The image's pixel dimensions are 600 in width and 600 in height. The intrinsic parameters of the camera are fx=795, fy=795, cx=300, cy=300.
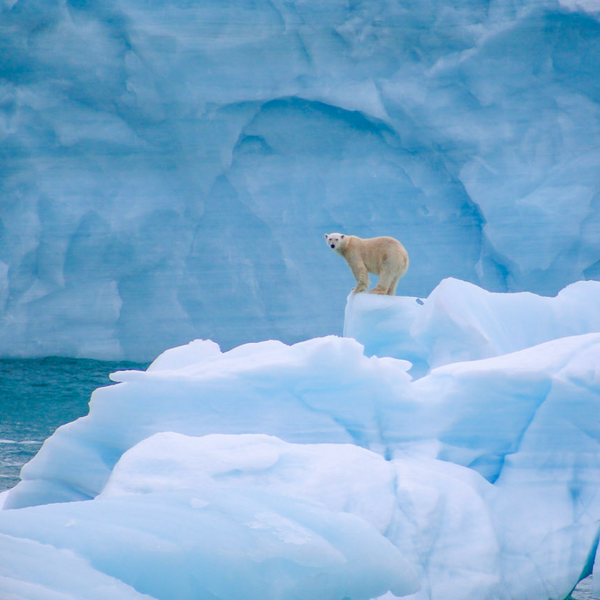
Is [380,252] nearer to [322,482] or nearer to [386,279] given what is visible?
[386,279]

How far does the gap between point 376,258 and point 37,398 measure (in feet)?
9.48

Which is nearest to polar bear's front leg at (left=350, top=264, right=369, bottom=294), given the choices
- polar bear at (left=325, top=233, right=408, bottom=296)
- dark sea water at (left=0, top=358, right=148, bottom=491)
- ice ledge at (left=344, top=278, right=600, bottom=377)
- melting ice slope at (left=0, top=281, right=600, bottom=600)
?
polar bear at (left=325, top=233, right=408, bottom=296)

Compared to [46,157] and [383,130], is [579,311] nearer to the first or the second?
[383,130]

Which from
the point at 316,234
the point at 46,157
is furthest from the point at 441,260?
the point at 46,157

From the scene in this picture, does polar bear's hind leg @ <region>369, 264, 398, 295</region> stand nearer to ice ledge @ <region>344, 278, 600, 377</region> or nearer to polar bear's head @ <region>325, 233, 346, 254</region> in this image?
ice ledge @ <region>344, 278, 600, 377</region>

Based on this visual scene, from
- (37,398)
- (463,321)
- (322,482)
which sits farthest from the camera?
(37,398)

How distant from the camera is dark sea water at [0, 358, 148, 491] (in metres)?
4.63

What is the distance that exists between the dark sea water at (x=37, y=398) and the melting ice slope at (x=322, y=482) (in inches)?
57.8

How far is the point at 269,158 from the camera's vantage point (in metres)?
7.05

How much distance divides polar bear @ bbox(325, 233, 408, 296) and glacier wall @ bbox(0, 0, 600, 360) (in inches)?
102

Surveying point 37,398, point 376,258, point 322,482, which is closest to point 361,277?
point 376,258

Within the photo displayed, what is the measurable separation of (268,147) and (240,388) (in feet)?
14.2

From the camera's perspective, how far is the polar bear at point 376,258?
4355 mm

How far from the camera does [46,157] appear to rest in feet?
22.1
